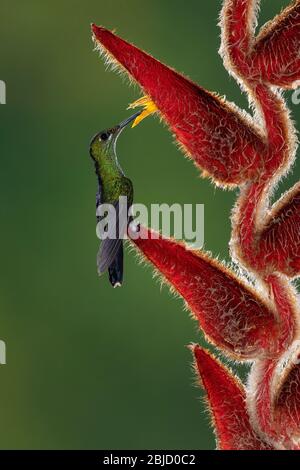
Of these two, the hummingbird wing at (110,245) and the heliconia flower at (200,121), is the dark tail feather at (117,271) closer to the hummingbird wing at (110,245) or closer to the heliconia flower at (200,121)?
the hummingbird wing at (110,245)

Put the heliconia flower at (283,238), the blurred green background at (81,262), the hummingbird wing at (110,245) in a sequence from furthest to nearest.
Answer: the blurred green background at (81,262), the hummingbird wing at (110,245), the heliconia flower at (283,238)

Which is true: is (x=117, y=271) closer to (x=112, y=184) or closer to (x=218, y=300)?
(x=112, y=184)

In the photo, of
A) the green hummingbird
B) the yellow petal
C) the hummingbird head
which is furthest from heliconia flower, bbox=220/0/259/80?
the hummingbird head

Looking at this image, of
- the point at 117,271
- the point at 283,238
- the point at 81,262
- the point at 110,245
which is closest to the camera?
the point at 283,238

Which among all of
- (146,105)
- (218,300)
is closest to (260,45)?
(146,105)

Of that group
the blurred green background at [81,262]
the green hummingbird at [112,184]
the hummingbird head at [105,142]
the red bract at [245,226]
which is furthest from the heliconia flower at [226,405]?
the blurred green background at [81,262]

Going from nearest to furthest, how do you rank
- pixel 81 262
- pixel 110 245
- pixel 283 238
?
pixel 283 238 → pixel 110 245 → pixel 81 262

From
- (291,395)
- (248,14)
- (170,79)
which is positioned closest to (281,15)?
(248,14)
